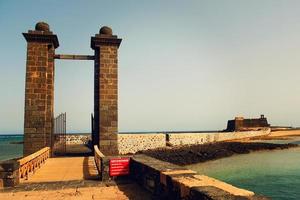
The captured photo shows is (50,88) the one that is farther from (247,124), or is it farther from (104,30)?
(247,124)

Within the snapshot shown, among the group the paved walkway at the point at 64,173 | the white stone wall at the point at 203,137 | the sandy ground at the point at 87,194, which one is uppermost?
the paved walkway at the point at 64,173

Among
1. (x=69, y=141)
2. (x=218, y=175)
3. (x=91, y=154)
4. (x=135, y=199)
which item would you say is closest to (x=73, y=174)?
(x=135, y=199)

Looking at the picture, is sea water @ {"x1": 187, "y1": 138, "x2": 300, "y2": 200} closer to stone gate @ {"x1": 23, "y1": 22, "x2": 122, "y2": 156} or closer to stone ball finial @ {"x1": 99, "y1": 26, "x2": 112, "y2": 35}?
stone gate @ {"x1": 23, "y1": 22, "x2": 122, "y2": 156}

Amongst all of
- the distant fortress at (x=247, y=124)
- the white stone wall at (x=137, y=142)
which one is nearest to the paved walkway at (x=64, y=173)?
the white stone wall at (x=137, y=142)

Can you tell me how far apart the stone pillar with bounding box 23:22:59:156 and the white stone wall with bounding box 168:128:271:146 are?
23.4m

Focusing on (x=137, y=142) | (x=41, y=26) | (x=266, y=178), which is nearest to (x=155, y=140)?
(x=137, y=142)

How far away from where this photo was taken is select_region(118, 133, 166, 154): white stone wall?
1172 inches

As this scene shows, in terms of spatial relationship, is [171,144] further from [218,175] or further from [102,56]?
[102,56]

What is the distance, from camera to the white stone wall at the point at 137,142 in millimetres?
29781

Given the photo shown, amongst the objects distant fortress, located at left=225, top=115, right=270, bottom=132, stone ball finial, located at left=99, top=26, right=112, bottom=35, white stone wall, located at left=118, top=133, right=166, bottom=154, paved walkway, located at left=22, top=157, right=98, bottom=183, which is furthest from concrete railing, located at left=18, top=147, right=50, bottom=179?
distant fortress, located at left=225, top=115, right=270, bottom=132

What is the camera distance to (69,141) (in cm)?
2702

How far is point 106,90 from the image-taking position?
13375 mm

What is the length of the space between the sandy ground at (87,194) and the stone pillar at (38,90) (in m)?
6.03

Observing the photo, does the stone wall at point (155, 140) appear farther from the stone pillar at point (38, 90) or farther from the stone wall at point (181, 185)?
the stone wall at point (181, 185)
